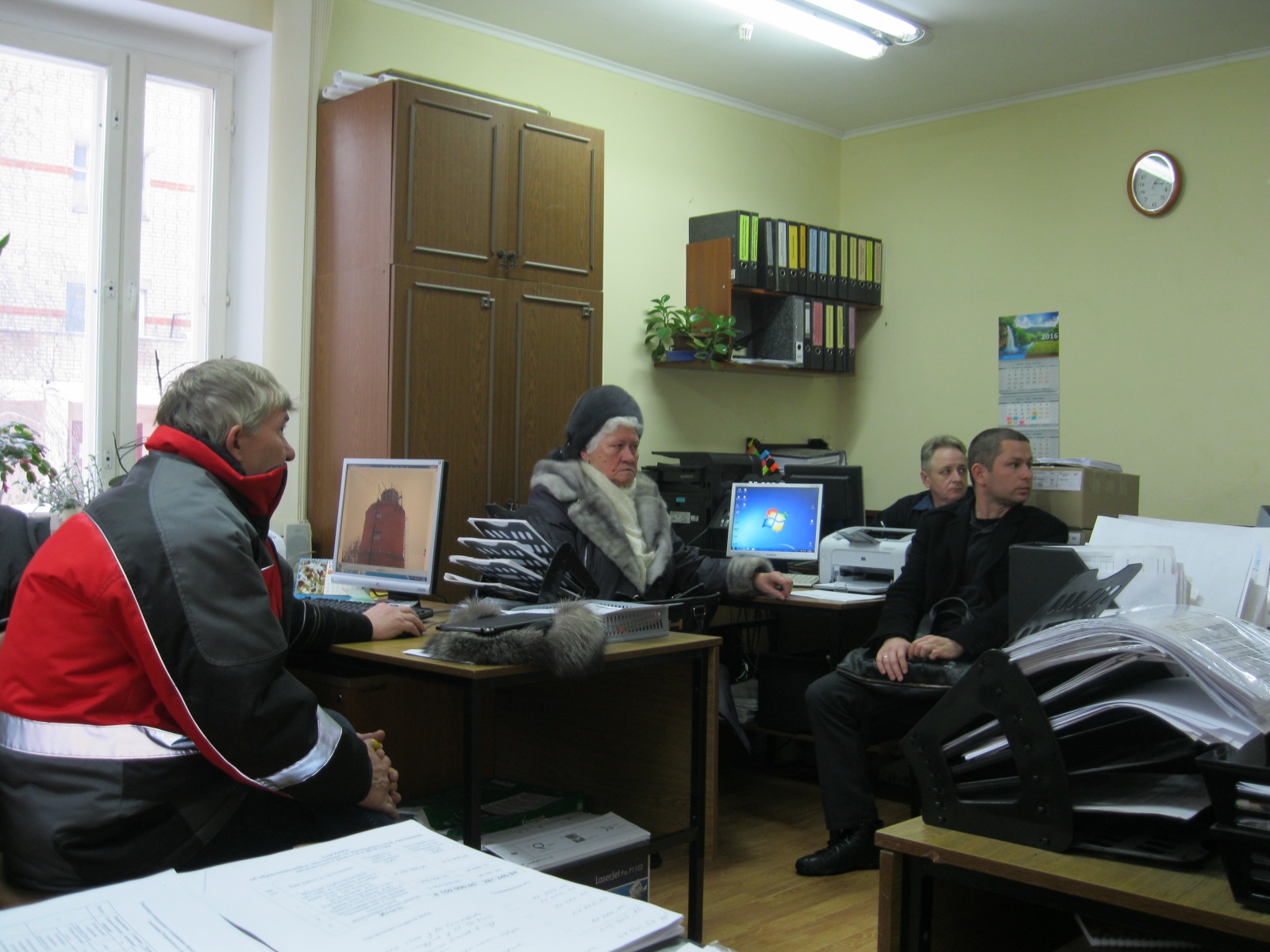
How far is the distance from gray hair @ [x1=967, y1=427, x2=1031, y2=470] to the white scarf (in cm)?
114

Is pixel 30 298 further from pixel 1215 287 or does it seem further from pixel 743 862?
pixel 1215 287

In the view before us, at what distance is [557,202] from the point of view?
13.6 ft

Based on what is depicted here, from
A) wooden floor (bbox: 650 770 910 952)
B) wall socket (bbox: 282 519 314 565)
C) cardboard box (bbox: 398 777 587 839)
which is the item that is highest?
wall socket (bbox: 282 519 314 565)

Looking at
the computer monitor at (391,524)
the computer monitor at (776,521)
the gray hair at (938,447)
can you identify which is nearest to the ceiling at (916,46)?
the gray hair at (938,447)

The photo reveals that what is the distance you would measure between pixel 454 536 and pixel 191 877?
307 centimetres

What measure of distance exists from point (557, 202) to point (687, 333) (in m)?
1.05

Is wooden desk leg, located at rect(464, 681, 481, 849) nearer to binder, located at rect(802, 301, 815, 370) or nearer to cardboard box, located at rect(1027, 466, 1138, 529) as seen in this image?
cardboard box, located at rect(1027, 466, 1138, 529)

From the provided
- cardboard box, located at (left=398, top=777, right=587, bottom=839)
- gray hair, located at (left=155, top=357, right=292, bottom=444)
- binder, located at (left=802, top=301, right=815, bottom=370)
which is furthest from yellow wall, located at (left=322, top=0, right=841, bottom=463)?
gray hair, located at (left=155, top=357, right=292, bottom=444)

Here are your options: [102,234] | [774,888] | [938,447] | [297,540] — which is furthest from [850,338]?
[102,234]

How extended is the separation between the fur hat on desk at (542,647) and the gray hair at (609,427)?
114cm

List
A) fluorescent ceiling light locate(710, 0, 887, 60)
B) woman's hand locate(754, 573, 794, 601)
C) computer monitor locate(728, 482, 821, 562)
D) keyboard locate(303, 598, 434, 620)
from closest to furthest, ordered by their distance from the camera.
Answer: keyboard locate(303, 598, 434, 620)
woman's hand locate(754, 573, 794, 601)
fluorescent ceiling light locate(710, 0, 887, 60)
computer monitor locate(728, 482, 821, 562)

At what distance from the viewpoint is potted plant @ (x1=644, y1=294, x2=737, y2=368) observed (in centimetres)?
492

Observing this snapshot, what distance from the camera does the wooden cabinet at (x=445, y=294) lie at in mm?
3670

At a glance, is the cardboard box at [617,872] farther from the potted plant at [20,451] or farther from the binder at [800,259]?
the binder at [800,259]
